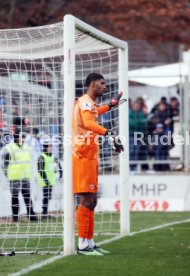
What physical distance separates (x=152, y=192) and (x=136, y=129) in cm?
235

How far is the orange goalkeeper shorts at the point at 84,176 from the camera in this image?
1295cm

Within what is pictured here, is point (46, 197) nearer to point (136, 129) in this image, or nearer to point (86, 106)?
point (86, 106)

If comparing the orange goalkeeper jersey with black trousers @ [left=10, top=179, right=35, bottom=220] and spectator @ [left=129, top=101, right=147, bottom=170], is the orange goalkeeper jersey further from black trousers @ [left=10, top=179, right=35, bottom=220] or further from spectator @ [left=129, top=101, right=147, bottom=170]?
spectator @ [left=129, top=101, right=147, bottom=170]

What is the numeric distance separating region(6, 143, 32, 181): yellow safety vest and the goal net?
2cm

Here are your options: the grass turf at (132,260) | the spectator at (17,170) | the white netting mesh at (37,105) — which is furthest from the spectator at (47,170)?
the grass turf at (132,260)

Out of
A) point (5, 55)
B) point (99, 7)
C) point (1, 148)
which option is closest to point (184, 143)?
point (1, 148)

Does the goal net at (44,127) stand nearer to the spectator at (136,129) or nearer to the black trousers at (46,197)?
the black trousers at (46,197)

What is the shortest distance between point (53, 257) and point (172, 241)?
2529 millimetres

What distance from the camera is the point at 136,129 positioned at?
25.9 meters

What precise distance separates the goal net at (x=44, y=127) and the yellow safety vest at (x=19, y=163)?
0.7 inches

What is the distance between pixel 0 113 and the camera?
1750 cm

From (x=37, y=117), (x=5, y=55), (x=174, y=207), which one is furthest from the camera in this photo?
(x=174, y=207)

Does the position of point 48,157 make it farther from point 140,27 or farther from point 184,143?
point 140,27

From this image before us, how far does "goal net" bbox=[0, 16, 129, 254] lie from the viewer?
12945 millimetres
